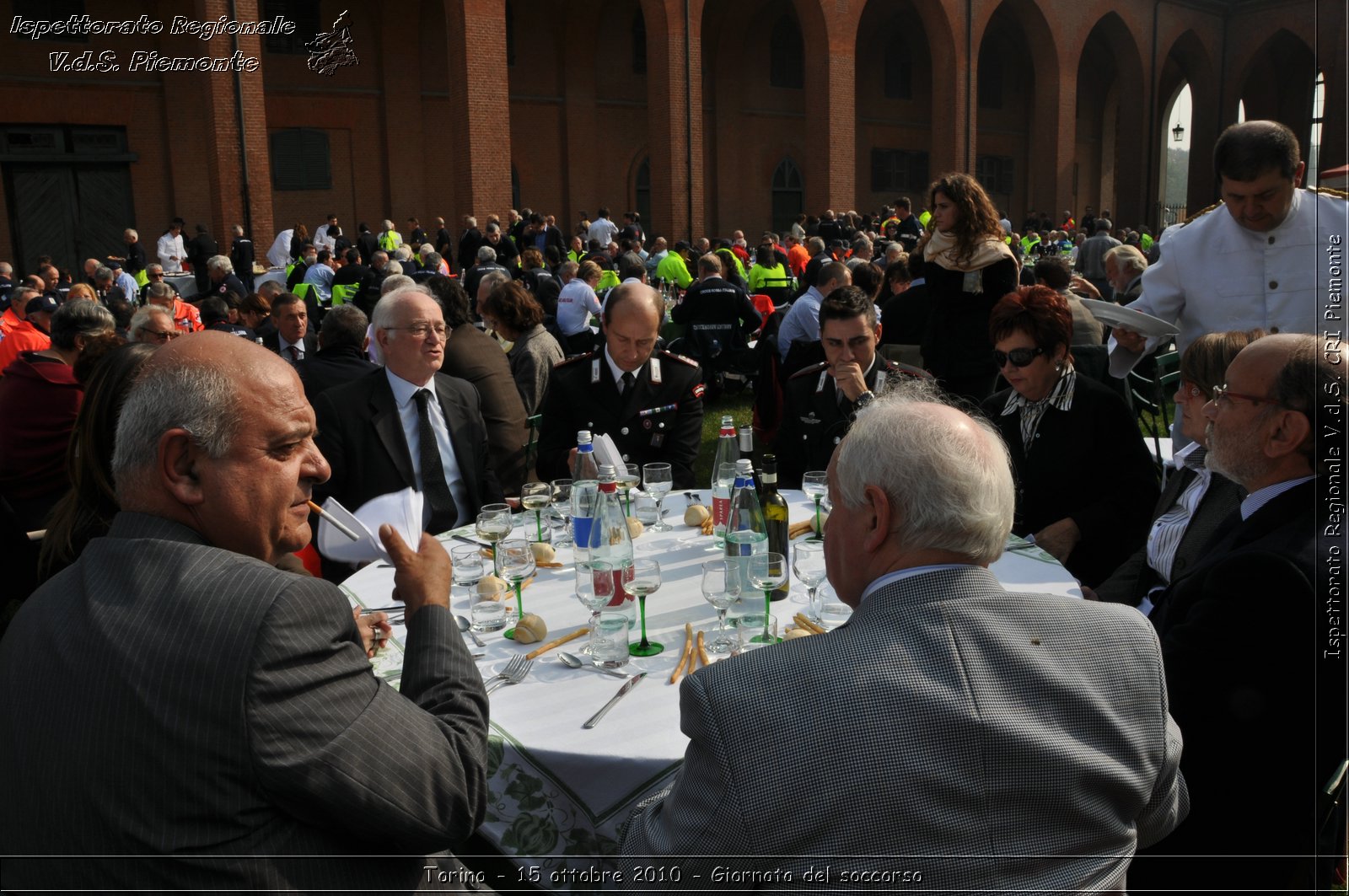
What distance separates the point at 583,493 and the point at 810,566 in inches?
32.6

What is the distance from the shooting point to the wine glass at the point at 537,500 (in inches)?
133

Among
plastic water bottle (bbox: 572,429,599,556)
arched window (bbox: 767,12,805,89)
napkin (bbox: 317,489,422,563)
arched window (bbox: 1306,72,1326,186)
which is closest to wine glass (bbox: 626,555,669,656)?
plastic water bottle (bbox: 572,429,599,556)

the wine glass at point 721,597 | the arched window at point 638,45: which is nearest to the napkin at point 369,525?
the wine glass at point 721,597

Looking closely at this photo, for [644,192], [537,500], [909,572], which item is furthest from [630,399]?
[644,192]

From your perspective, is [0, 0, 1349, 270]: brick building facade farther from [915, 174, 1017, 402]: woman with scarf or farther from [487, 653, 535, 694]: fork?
[487, 653, 535, 694]: fork

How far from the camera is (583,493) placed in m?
3.18

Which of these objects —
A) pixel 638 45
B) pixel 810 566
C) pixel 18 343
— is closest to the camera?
pixel 810 566

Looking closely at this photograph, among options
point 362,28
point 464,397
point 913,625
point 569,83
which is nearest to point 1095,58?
point 569,83

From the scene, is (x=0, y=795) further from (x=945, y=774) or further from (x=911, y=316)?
(x=911, y=316)

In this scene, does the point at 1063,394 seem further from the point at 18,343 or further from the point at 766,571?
the point at 18,343

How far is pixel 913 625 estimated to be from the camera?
137cm

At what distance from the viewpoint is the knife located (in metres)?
2.13

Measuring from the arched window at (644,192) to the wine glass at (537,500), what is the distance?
22371mm

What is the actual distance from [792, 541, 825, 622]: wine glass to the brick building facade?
16.7m
